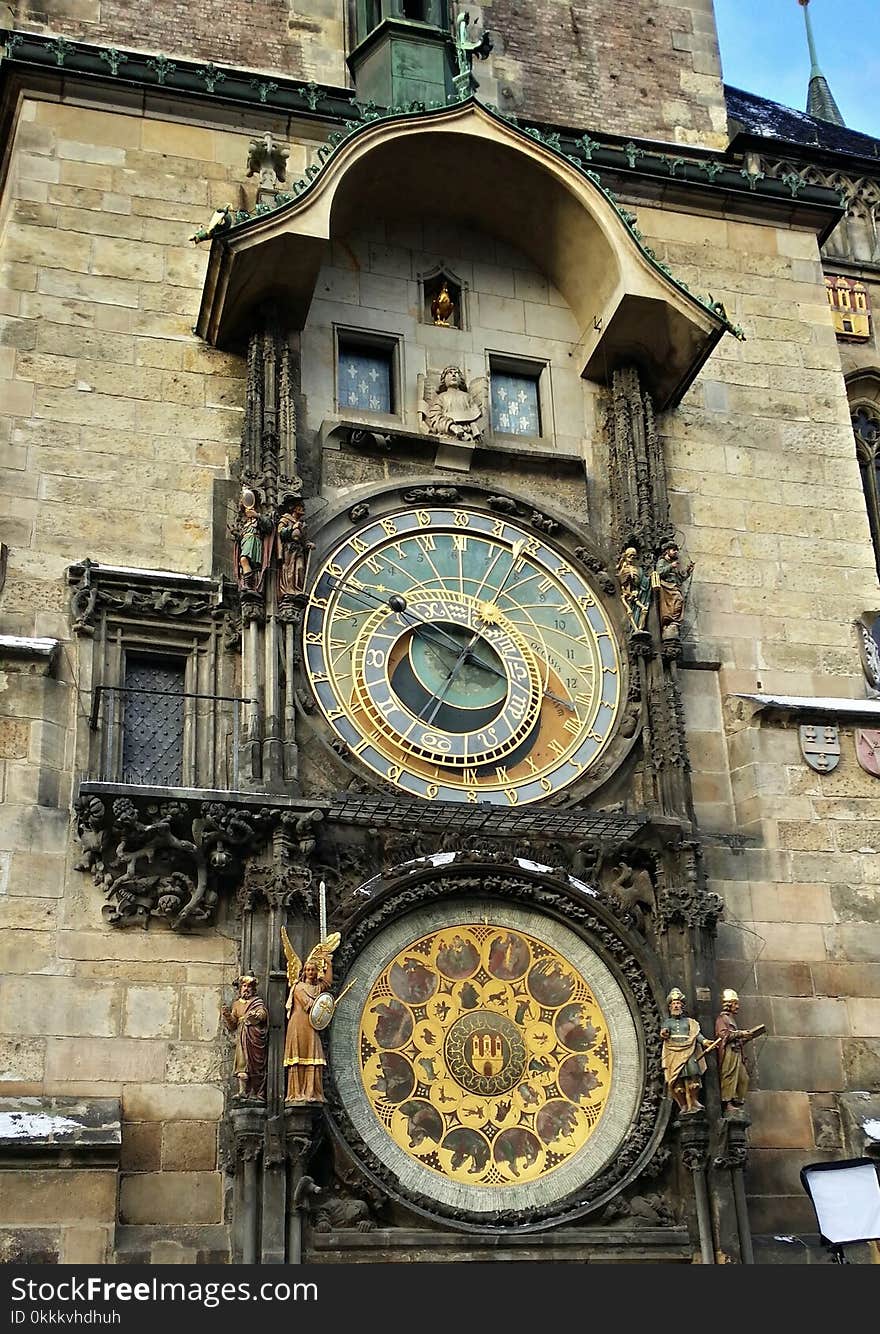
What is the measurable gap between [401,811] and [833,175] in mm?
8435

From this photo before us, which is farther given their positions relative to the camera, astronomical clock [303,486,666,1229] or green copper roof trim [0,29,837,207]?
green copper roof trim [0,29,837,207]

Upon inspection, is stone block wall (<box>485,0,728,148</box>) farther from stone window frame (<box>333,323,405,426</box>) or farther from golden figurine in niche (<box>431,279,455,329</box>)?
stone window frame (<box>333,323,405,426</box>)

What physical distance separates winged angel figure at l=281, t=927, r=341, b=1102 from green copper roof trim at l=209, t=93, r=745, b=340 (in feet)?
15.2

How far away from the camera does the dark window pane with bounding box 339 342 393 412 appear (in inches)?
512

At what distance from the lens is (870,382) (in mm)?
16094

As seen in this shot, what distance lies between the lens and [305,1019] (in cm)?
1041

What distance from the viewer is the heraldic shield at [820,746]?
12.6 meters

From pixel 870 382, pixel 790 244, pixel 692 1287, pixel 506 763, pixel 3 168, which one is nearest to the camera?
pixel 692 1287

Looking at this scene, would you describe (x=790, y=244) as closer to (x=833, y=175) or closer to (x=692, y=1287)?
(x=833, y=175)

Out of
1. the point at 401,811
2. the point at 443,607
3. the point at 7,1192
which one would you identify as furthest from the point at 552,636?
the point at 7,1192

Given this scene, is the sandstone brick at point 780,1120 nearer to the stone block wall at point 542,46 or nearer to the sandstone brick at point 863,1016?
the sandstone brick at point 863,1016

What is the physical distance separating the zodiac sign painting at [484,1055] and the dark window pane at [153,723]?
5.91ft

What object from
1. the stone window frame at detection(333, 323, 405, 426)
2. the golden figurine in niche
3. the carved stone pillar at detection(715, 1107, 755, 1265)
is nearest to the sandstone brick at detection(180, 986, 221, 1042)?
the carved stone pillar at detection(715, 1107, 755, 1265)

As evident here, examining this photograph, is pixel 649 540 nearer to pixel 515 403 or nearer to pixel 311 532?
pixel 515 403
